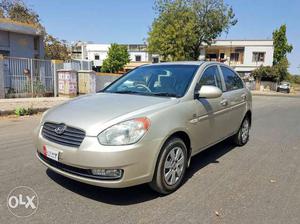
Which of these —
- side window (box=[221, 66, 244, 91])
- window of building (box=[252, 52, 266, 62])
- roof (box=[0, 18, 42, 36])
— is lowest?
side window (box=[221, 66, 244, 91])

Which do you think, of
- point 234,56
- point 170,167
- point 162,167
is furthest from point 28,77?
point 234,56

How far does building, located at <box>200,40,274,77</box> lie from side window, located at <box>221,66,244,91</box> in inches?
1719

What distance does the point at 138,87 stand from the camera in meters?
4.51

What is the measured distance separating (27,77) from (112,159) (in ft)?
44.0

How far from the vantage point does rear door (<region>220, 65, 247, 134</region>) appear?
5.30 metres

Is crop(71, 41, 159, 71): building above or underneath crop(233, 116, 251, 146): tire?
above

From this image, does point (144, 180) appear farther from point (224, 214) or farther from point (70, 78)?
point (70, 78)

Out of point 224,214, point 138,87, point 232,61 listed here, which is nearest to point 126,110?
point 138,87

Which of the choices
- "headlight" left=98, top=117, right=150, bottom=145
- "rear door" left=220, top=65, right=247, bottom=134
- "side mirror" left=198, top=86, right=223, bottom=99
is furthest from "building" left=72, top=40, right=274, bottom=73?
"headlight" left=98, top=117, right=150, bottom=145

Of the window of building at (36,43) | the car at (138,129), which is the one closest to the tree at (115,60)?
the window of building at (36,43)

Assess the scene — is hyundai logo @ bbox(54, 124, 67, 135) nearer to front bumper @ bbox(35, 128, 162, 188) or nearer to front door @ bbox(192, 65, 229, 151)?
front bumper @ bbox(35, 128, 162, 188)

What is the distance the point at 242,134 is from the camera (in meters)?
6.21

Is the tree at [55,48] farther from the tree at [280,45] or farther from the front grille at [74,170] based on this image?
the tree at [280,45]

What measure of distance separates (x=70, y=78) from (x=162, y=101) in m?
12.9
